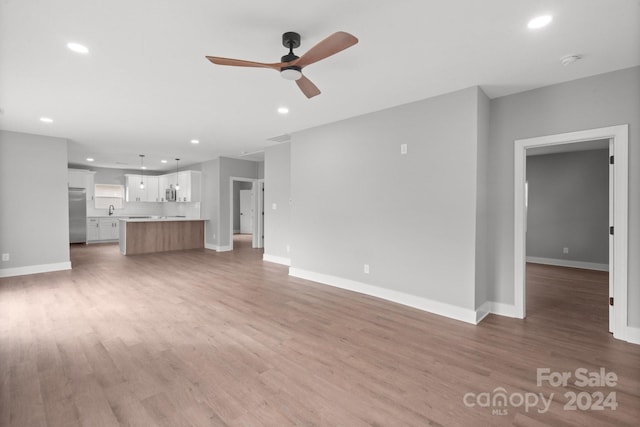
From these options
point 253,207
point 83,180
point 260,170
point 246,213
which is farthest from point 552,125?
point 83,180

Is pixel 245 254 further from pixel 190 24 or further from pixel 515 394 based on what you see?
pixel 515 394

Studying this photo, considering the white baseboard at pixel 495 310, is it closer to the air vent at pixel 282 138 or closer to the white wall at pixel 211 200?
the air vent at pixel 282 138

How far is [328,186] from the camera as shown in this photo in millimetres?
4758

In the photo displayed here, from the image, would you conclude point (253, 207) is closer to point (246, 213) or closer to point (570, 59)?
point (246, 213)

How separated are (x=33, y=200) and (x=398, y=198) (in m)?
6.64

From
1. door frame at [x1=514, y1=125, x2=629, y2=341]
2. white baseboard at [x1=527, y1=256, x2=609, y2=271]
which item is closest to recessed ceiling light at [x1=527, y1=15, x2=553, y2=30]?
door frame at [x1=514, y1=125, x2=629, y2=341]

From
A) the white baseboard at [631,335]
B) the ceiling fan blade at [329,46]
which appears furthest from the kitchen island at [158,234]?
the white baseboard at [631,335]

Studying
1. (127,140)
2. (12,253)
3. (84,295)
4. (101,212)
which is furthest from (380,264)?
(101,212)

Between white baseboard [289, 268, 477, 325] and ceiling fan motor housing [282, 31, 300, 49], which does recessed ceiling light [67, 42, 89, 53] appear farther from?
white baseboard [289, 268, 477, 325]

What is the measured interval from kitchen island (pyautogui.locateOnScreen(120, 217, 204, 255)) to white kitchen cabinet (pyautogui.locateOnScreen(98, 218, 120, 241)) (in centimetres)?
273

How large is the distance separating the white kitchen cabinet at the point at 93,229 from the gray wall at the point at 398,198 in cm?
855

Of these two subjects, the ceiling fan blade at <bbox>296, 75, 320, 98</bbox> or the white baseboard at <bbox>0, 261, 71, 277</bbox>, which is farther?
the white baseboard at <bbox>0, 261, 71, 277</bbox>

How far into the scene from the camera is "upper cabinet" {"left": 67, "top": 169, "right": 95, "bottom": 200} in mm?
8984

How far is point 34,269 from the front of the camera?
543 cm
